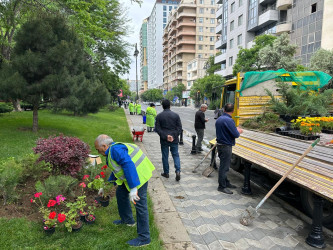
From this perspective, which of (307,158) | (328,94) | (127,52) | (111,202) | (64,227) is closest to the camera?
(64,227)

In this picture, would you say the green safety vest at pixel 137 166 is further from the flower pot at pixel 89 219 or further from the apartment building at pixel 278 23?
the apartment building at pixel 278 23

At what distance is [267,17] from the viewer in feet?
102

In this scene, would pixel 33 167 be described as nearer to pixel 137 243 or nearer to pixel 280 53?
pixel 137 243

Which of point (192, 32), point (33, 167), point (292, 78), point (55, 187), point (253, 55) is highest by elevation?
point (192, 32)

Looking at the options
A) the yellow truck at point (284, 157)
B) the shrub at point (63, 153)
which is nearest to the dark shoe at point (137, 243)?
the shrub at point (63, 153)

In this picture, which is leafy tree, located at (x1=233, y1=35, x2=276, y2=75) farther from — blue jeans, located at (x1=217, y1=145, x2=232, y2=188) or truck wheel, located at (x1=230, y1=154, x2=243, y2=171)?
blue jeans, located at (x1=217, y1=145, x2=232, y2=188)

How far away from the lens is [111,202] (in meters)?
4.18

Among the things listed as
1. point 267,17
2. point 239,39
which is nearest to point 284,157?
point 267,17

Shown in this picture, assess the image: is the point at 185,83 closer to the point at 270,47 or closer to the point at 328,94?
the point at 270,47

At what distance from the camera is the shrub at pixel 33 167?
4527mm

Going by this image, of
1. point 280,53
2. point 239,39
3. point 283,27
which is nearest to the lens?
point 280,53

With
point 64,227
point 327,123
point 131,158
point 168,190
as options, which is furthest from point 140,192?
point 327,123

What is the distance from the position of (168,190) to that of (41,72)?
6.48m

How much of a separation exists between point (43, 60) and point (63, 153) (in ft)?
18.1
